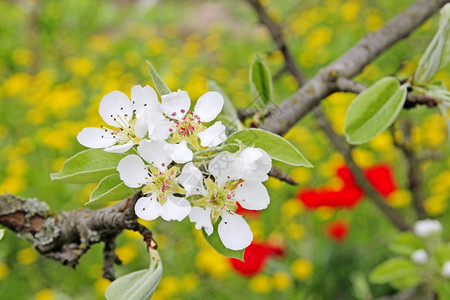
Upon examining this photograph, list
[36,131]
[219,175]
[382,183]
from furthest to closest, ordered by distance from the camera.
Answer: [36,131] < [382,183] < [219,175]

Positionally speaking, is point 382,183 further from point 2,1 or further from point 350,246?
point 2,1

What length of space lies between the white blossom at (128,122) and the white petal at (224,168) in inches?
2.2

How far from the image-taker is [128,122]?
615 millimetres

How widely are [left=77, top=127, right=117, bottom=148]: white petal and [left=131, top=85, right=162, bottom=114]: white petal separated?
0.06 meters

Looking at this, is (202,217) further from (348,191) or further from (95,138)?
(348,191)

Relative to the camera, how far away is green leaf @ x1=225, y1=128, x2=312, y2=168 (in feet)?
1.72

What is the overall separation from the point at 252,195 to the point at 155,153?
11 centimetres

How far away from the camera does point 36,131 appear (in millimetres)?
3387

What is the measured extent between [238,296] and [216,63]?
287cm

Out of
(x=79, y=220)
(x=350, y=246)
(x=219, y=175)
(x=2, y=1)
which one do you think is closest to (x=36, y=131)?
(x=350, y=246)

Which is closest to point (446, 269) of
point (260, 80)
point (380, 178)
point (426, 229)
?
point (426, 229)

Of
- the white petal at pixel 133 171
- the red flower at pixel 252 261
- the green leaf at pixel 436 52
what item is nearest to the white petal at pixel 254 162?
the white petal at pixel 133 171

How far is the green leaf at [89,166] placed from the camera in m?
0.56

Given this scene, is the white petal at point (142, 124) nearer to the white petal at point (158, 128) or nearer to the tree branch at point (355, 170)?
the white petal at point (158, 128)
